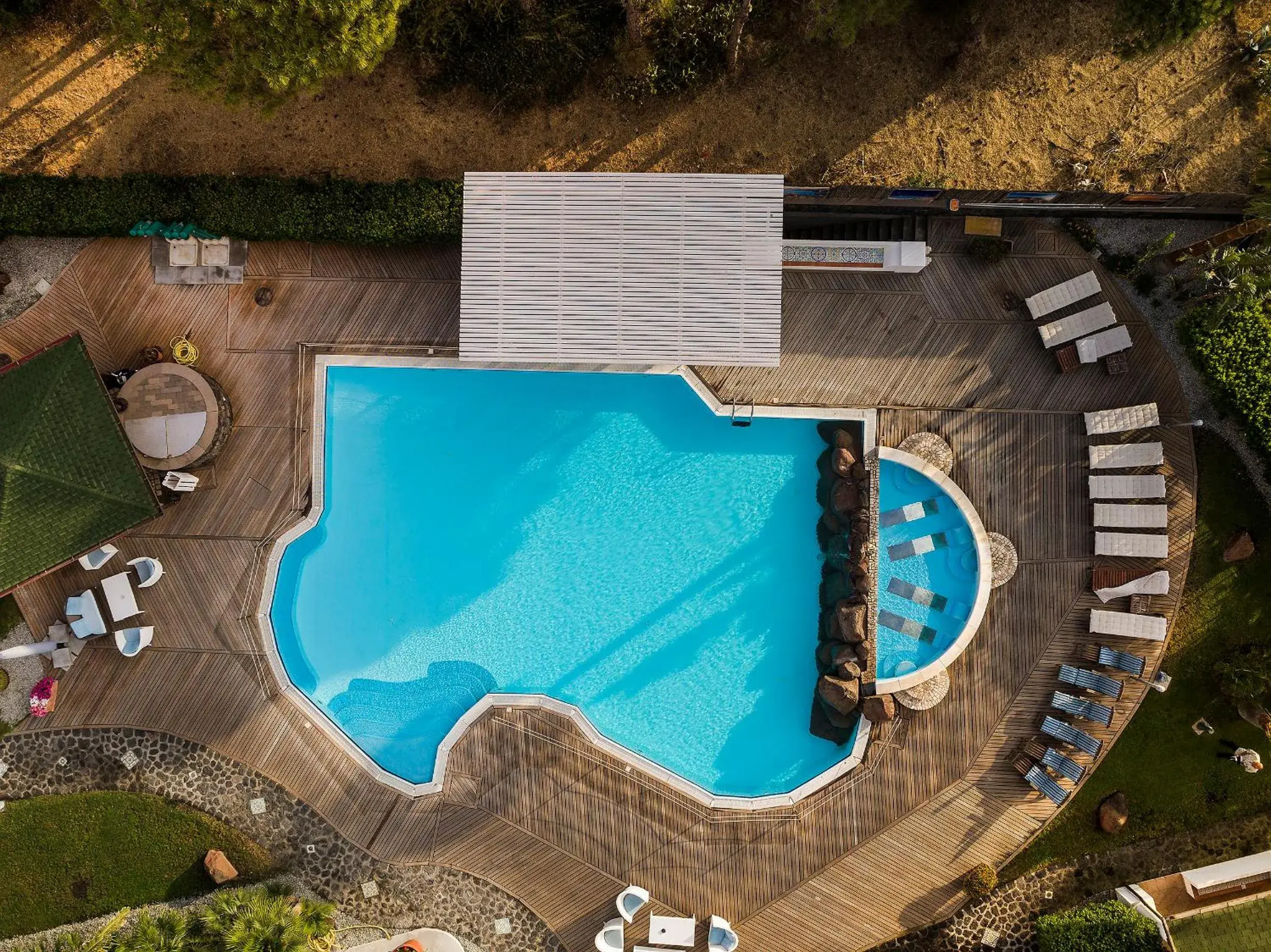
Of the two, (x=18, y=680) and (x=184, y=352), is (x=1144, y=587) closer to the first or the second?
(x=184, y=352)

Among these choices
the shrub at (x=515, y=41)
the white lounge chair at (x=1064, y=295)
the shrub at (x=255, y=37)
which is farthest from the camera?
the white lounge chair at (x=1064, y=295)

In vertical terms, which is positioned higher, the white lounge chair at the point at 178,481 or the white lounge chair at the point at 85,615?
the white lounge chair at the point at 178,481

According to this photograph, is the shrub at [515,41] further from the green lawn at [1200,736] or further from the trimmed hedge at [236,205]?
the green lawn at [1200,736]

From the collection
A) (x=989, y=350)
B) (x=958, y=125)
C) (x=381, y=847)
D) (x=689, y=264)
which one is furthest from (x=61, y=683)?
(x=958, y=125)

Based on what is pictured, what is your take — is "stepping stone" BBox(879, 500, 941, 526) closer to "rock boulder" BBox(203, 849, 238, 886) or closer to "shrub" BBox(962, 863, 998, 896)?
"shrub" BBox(962, 863, 998, 896)

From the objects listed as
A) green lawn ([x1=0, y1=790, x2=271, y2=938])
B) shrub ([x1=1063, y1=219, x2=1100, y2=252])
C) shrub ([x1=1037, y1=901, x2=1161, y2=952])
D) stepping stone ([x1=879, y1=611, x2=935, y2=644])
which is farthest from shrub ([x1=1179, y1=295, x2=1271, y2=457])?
green lawn ([x1=0, y1=790, x2=271, y2=938])

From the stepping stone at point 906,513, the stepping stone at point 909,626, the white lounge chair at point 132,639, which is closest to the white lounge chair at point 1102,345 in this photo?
the stepping stone at point 906,513

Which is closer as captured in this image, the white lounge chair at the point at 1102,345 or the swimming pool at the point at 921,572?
the white lounge chair at the point at 1102,345
